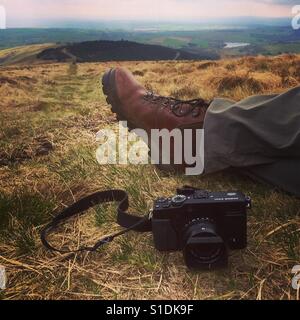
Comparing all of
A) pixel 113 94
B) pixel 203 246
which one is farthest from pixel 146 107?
pixel 203 246

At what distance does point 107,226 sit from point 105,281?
316 mm

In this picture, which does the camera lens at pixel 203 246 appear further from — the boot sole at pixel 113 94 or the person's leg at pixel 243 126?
the boot sole at pixel 113 94

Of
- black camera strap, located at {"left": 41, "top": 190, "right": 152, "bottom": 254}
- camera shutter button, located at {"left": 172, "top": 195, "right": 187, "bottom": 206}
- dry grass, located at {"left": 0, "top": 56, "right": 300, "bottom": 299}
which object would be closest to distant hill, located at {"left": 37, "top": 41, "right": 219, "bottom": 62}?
dry grass, located at {"left": 0, "top": 56, "right": 300, "bottom": 299}

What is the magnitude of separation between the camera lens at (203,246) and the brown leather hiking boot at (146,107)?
731 mm

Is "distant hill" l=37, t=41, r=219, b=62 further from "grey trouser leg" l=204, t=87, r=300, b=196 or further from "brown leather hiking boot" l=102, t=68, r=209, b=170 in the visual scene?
"grey trouser leg" l=204, t=87, r=300, b=196

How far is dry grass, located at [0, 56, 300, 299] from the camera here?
1.28 meters

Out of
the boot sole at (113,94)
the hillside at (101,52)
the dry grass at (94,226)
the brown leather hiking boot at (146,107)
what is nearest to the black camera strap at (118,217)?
the dry grass at (94,226)

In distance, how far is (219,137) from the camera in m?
1.78

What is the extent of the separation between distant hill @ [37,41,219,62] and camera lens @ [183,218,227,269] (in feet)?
7.79

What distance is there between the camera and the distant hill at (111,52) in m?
3.46

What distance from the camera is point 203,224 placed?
128 centimetres

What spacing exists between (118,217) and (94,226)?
0.41 feet

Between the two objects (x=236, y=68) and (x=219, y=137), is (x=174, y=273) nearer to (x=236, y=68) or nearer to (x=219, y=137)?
(x=219, y=137)

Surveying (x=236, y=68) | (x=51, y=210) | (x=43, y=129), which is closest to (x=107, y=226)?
(x=51, y=210)
